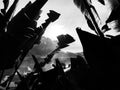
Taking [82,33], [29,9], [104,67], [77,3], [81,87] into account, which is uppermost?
[29,9]

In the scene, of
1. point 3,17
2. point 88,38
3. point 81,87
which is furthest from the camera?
point 3,17

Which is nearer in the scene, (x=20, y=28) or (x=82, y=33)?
(x=82, y=33)

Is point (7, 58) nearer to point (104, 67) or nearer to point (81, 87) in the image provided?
point (81, 87)

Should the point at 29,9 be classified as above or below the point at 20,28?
above

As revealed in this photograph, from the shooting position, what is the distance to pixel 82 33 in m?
1.14

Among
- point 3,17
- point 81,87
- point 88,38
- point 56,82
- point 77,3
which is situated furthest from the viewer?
point 3,17

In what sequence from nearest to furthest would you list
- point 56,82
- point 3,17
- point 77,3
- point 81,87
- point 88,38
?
1. point 88,38
2. point 81,87
3. point 56,82
4. point 77,3
5. point 3,17

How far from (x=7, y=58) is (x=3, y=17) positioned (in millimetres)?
468

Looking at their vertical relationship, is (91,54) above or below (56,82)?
above

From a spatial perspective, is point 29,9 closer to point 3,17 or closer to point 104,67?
point 3,17

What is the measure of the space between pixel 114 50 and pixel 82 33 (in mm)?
217

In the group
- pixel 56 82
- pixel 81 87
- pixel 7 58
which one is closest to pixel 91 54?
pixel 81 87

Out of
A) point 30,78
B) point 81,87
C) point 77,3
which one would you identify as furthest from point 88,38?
point 30,78

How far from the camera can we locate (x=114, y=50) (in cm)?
114
